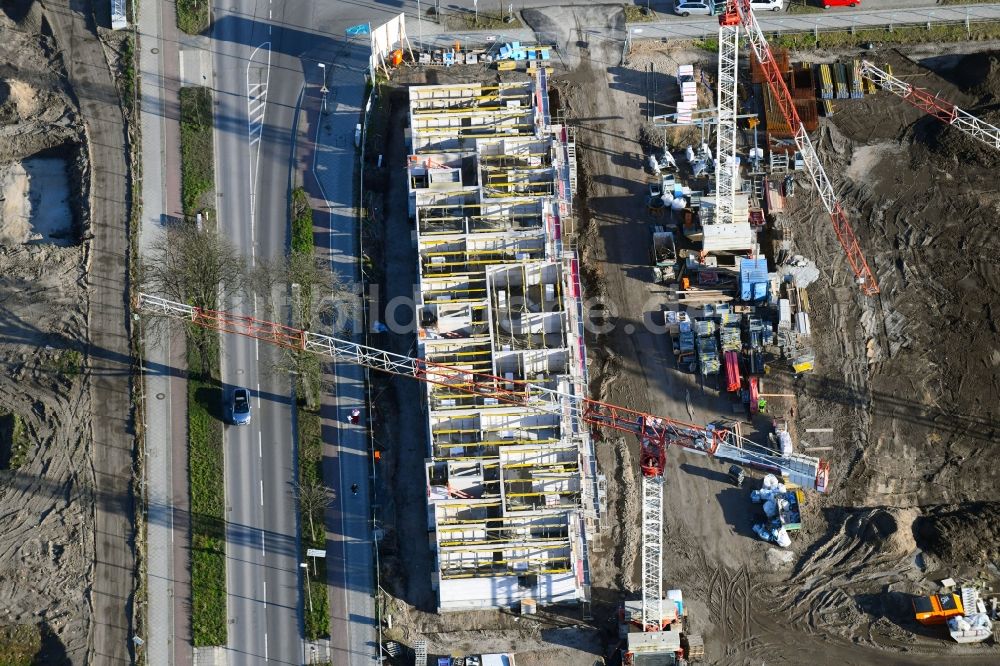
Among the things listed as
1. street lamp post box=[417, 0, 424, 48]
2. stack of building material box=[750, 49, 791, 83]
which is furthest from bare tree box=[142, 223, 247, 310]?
stack of building material box=[750, 49, 791, 83]

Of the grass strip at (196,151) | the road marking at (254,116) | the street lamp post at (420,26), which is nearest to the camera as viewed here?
the grass strip at (196,151)

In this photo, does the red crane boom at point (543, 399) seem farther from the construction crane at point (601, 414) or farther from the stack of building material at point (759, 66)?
the stack of building material at point (759, 66)

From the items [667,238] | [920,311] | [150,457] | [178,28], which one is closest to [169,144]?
[178,28]

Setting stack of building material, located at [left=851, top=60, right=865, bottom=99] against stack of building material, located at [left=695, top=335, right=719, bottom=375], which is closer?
stack of building material, located at [left=695, top=335, right=719, bottom=375]

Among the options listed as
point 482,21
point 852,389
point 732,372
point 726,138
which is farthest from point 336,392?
point 852,389

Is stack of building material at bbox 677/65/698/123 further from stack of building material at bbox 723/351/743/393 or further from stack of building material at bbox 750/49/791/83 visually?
stack of building material at bbox 723/351/743/393

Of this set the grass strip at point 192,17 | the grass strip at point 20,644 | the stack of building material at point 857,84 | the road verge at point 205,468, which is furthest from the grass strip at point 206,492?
the stack of building material at point 857,84

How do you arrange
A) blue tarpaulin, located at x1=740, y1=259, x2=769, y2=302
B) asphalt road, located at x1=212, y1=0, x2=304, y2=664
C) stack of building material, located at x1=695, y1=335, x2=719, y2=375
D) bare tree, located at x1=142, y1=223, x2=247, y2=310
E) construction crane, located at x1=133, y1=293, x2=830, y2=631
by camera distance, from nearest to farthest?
construction crane, located at x1=133, y1=293, x2=830, y2=631 < asphalt road, located at x1=212, y1=0, x2=304, y2=664 < stack of building material, located at x1=695, y1=335, x2=719, y2=375 < bare tree, located at x1=142, y1=223, x2=247, y2=310 < blue tarpaulin, located at x1=740, y1=259, x2=769, y2=302

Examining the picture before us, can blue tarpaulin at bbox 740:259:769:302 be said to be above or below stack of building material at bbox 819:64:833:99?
below
